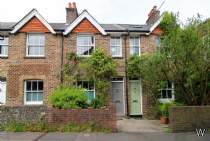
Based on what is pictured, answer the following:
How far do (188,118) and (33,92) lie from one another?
10.4 metres

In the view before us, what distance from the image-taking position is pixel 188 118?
15727 millimetres

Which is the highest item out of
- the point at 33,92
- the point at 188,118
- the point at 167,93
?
the point at 33,92

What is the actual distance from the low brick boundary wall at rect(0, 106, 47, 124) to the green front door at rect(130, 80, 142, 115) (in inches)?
307

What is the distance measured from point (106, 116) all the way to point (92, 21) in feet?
28.7

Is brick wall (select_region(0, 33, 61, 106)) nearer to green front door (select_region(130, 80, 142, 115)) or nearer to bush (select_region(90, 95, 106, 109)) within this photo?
bush (select_region(90, 95, 106, 109))

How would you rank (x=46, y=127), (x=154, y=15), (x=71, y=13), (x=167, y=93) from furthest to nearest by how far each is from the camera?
(x=154, y=15)
(x=71, y=13)
(x=167, y=93)
(x=46, y=127)

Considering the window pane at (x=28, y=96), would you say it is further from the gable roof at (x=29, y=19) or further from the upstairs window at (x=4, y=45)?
the gable roof at (x=29, y=19)

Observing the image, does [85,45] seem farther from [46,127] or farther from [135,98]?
[46,127]

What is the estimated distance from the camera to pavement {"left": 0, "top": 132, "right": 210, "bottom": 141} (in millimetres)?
13219

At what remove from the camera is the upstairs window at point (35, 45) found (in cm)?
2198

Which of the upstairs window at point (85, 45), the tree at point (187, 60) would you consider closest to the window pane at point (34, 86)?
the upstairs window at point (85, 45)

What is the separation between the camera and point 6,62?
70.9ft

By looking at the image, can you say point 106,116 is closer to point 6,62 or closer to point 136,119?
point 136,119

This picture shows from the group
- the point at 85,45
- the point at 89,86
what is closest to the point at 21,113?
the point at 89,86
